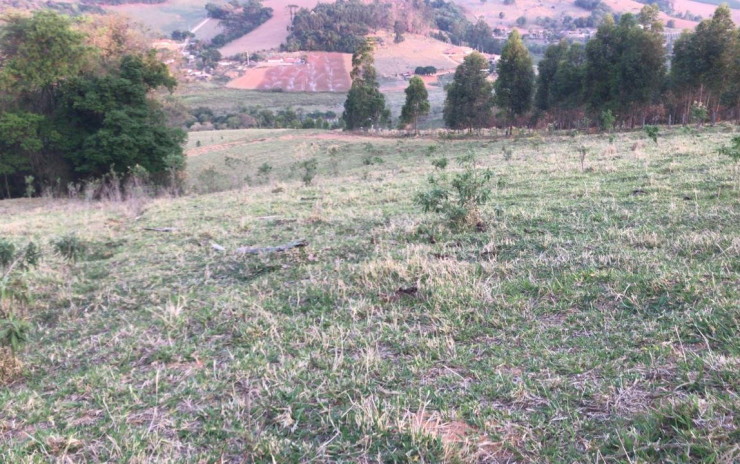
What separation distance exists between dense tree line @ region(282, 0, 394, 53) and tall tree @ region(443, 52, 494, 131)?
5604cm

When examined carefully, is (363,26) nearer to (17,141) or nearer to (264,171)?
(264,171)


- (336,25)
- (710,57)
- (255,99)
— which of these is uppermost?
(336,25)

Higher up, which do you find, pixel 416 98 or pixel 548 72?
pixel 548 72

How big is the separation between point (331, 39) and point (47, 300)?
101 metres

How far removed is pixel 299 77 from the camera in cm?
8544

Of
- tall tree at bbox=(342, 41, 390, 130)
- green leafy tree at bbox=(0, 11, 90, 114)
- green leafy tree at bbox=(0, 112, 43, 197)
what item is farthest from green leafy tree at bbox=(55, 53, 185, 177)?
tall tree at bbox=(342, 41, 390, 130)

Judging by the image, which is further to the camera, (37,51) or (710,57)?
(710,57)

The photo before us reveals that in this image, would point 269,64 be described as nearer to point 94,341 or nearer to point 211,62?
point 211,62

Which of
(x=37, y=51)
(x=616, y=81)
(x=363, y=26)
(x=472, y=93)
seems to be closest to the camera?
(x=37, y=51)

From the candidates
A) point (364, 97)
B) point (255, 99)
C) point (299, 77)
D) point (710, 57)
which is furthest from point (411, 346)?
point (299, 77)

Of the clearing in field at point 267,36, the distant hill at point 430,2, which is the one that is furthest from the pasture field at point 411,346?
the distant hill at point 430,2

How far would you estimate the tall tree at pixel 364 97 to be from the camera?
149 feet

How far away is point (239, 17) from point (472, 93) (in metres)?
99.6

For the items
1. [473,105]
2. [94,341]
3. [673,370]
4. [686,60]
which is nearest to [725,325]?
[673,370]
